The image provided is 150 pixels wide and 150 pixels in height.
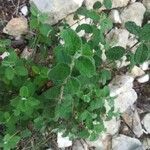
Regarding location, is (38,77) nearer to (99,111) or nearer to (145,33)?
(99,111)

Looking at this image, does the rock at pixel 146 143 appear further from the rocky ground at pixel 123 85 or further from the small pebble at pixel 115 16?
the small pebble at pixel 115 16

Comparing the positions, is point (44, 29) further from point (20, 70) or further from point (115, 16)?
point (115, 16)

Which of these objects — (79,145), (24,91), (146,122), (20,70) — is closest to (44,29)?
(20,70)

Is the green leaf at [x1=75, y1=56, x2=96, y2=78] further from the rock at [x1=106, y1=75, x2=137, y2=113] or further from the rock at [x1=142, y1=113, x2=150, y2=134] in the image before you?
the rock at [x1=142, y1=113, x2=150, y2=134]

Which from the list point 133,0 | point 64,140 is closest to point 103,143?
point 64,140

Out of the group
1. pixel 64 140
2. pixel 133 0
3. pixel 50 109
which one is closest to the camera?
pixel 50 109

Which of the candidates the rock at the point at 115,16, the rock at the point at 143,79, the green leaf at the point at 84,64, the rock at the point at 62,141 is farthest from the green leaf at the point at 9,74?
the rock at the point at 143,79

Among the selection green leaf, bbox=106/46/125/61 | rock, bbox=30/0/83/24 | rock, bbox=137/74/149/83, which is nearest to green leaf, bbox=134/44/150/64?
green leaf, bbox=106/46/125/61
